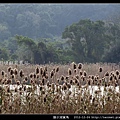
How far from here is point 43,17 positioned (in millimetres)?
28531

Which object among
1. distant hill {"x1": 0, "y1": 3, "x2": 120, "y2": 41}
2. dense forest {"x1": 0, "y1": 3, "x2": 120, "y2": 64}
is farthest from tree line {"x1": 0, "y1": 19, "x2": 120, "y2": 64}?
distant hill {"x1": 0, "y1": 3, "x2": 120, "y2": 41}

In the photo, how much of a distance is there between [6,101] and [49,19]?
76.5ft

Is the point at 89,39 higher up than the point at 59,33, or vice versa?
the point at 89,39

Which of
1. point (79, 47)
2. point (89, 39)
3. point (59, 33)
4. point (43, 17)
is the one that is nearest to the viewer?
point (79, 47)

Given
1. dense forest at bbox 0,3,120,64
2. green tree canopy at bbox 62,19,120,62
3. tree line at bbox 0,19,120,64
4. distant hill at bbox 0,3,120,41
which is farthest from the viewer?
distant hill at bbox 0,3,120,41

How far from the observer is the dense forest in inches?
763

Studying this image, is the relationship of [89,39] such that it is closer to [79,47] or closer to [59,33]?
[79,47]

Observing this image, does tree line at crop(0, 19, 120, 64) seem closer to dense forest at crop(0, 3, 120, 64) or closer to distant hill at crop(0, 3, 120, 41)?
dense forest at crop(0, 3, 120, 64)

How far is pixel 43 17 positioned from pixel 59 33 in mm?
2439

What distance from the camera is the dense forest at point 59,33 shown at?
19.4 meters

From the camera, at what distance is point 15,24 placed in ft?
89.4

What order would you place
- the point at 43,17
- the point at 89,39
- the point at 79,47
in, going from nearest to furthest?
the point at 79,47, the point at 89,39, the point at 43,17

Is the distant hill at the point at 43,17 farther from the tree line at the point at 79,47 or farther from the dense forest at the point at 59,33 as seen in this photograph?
the tree line at the point at 79,47

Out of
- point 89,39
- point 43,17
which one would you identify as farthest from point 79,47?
point 43,17
